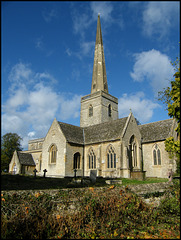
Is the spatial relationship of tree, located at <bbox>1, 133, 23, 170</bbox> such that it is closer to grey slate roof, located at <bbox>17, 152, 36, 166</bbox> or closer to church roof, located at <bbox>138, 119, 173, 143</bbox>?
grey slate roof, located at <bbox>17, 152, 36, 166</bbox>

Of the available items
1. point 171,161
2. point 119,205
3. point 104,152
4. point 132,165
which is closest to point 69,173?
point 104,152

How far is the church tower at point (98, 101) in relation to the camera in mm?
41844

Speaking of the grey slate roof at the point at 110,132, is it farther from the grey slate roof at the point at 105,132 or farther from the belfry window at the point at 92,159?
the belfry window at the point at 92,159

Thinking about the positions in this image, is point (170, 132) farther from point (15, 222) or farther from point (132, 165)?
point (15, 222)

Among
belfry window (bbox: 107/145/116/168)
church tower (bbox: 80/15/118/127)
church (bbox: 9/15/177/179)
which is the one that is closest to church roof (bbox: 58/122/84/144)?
church (bbox: 9/15/177/179)

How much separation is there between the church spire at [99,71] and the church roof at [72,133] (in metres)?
16.4

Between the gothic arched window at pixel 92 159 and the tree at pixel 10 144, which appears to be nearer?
the gothic arched window at pixel 92 159

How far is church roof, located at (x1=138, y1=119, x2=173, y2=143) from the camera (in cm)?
2615

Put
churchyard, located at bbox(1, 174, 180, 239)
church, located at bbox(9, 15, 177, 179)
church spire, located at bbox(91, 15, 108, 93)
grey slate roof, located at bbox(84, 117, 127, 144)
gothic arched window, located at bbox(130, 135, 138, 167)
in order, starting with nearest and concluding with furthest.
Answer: churchyard, located at bbox(1, 174, 180, 239), church, located at bbox(9, 15, 177, 179), gothic arched window, located at bbox(130, 135, 138, 167), grey slate roof, located at bbox(84, 117, 127, 144), church spire, located at bbox(91, 15, 108, 93)

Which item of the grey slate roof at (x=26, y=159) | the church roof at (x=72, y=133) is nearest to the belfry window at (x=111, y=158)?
the church roof at (x=72, y=133)

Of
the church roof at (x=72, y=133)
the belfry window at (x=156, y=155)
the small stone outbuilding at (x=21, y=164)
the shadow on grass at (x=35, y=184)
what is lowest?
the small stone outbuilding at (x=21, y=164)

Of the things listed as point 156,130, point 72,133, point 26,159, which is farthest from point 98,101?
point 26,159

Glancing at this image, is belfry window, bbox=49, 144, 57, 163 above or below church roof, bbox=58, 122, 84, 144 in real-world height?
below

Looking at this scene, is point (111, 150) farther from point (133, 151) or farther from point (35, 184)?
point (35, 184)
